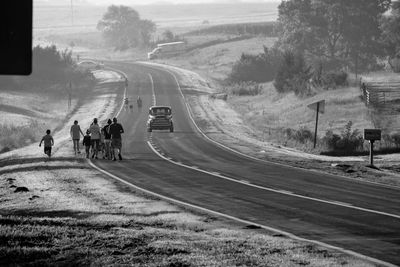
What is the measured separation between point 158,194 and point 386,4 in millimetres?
113127

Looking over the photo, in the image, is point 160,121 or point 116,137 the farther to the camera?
point 160,121

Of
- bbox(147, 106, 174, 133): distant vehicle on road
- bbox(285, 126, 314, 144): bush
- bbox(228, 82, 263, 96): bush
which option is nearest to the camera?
bbox(285, 126, 314, 144): bush

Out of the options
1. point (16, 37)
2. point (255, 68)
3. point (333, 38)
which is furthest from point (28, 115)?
point (16, 37)

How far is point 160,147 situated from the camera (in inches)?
1889

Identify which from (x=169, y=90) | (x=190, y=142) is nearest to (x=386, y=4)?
(x=169, y=90)

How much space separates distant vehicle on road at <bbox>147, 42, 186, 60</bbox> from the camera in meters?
162

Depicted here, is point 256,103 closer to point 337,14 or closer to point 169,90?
point 169,90

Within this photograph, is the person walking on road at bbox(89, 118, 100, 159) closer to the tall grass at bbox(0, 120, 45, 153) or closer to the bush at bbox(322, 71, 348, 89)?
the tall grass at bbox(0, 120, 45, 153)

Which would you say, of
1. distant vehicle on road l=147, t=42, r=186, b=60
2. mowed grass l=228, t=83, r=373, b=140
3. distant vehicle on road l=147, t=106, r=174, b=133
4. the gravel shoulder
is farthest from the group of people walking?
distant vehicle on road l=147, t=42, r=186, b=60

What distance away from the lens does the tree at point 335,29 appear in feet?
421

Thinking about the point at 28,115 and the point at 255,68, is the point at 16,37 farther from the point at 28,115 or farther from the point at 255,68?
the point at 255,68

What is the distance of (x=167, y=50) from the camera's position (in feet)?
534

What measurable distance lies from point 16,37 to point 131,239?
449cm

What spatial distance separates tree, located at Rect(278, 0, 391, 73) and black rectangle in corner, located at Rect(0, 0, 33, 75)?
116441 mm
